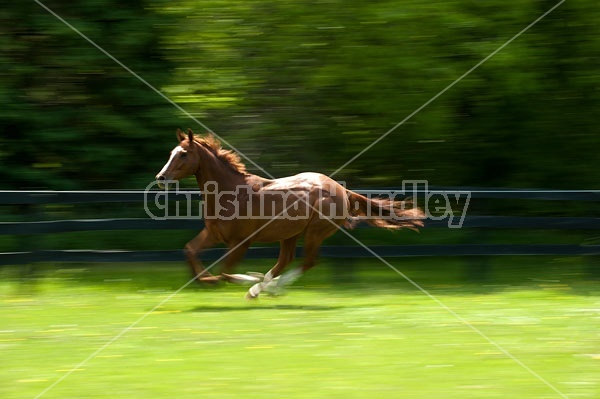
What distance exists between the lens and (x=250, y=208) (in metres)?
9.81

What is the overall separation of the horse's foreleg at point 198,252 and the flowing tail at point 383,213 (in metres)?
1.85

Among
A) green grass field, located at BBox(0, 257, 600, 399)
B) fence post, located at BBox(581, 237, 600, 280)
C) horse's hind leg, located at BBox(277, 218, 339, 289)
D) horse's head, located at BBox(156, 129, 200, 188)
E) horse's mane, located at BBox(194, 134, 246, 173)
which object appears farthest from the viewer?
fence post, located at BBox(581, 237, 600, 280)

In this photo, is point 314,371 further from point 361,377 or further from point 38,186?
point 38,186

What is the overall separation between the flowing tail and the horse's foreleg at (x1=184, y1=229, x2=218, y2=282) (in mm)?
1849

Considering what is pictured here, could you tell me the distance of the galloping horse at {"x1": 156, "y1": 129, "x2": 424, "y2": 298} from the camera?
31.9 feet

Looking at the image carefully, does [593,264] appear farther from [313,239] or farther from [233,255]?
[233,255]

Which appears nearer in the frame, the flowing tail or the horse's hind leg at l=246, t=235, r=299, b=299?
the horse's hind leg at l=246, t=235, r=299, b=299

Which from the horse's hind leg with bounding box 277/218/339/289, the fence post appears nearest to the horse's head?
the horse's hind leg with bounding box 277/218/339/289

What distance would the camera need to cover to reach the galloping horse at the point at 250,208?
973 cm

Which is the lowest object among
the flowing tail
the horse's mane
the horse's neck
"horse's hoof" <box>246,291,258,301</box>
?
"horse's hoof" <box>246,291,258,301</box>

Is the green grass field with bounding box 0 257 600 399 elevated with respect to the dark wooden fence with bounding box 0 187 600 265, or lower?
lower

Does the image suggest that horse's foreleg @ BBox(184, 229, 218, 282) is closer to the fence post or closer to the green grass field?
the green grass field

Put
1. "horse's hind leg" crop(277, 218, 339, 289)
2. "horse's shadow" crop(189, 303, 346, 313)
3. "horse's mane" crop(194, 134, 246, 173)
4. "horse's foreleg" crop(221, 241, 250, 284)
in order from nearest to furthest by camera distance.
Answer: "horse's shadow" crop(189, 303, 346, 313)
"horse's foreleg" crop(221, 241, 250, 284)
"horse's mane" crop(194, 134, 246, 173)
"horse's hind leg" crop(277, 218, 339, 289)

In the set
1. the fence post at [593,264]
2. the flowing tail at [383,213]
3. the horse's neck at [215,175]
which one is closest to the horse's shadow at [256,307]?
the horse's neck at [215,175]
